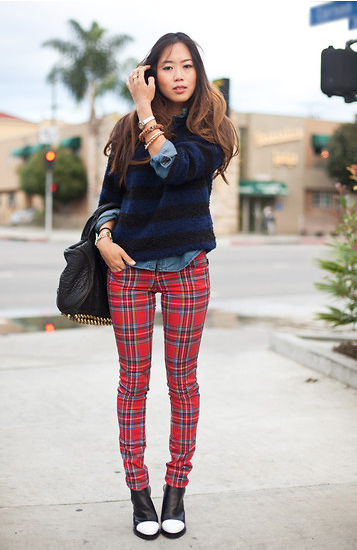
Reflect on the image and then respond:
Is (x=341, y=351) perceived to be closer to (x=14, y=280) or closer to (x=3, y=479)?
(x=3, y=479)

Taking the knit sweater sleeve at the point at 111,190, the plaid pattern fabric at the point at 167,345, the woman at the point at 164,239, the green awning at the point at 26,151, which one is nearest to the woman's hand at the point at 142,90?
the woman at the point at 164,239

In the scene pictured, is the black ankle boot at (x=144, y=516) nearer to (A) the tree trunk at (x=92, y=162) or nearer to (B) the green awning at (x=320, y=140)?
(A) the tree trunk at (x=92, y=162)

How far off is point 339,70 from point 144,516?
3.08 meters

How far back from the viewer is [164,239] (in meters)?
2.59

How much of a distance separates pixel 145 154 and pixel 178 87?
29cm

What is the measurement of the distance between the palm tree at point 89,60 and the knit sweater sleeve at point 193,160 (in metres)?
32.9

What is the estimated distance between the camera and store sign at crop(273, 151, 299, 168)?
37344mm

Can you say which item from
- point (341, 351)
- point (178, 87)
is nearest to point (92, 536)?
point (178, 87)

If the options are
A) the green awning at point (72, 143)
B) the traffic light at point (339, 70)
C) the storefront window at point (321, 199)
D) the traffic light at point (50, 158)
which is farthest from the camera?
the green awning at point (72, 143)

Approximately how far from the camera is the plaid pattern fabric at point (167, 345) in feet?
8.67

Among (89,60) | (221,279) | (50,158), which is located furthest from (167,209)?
(89,60)

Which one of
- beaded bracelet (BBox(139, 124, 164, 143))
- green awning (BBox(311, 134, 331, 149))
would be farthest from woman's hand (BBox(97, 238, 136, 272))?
green awning (BBox(311, 134, 331, 149))

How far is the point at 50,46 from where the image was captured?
34812mm

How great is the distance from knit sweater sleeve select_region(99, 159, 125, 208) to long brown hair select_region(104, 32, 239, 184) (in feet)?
0.18
